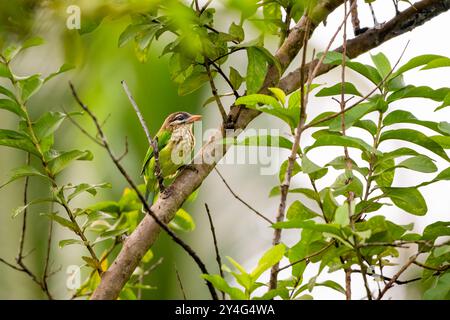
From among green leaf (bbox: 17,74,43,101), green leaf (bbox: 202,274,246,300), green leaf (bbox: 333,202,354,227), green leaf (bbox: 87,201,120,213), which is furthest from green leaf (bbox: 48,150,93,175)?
green leaf (bbox: 333,202,354,227)

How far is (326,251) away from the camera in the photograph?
4.96 feet

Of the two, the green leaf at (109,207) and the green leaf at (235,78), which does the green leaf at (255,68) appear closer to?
the green leaf at (235,78)

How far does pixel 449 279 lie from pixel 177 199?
2.34ft

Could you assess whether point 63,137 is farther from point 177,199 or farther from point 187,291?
point 177,199

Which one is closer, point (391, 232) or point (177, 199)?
point (391, 232)

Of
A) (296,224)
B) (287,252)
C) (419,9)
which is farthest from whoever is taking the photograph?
(419,9)

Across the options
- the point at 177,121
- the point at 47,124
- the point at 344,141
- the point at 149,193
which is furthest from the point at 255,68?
the point at 177,121

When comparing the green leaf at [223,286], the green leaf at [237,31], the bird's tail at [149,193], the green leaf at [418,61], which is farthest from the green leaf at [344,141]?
the bird's tail at [149,193]

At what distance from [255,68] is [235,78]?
0.56ft

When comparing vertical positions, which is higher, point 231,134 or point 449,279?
point 231,134

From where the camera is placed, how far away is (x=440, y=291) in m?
1.36

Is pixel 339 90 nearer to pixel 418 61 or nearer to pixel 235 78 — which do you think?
pixel 418 61
